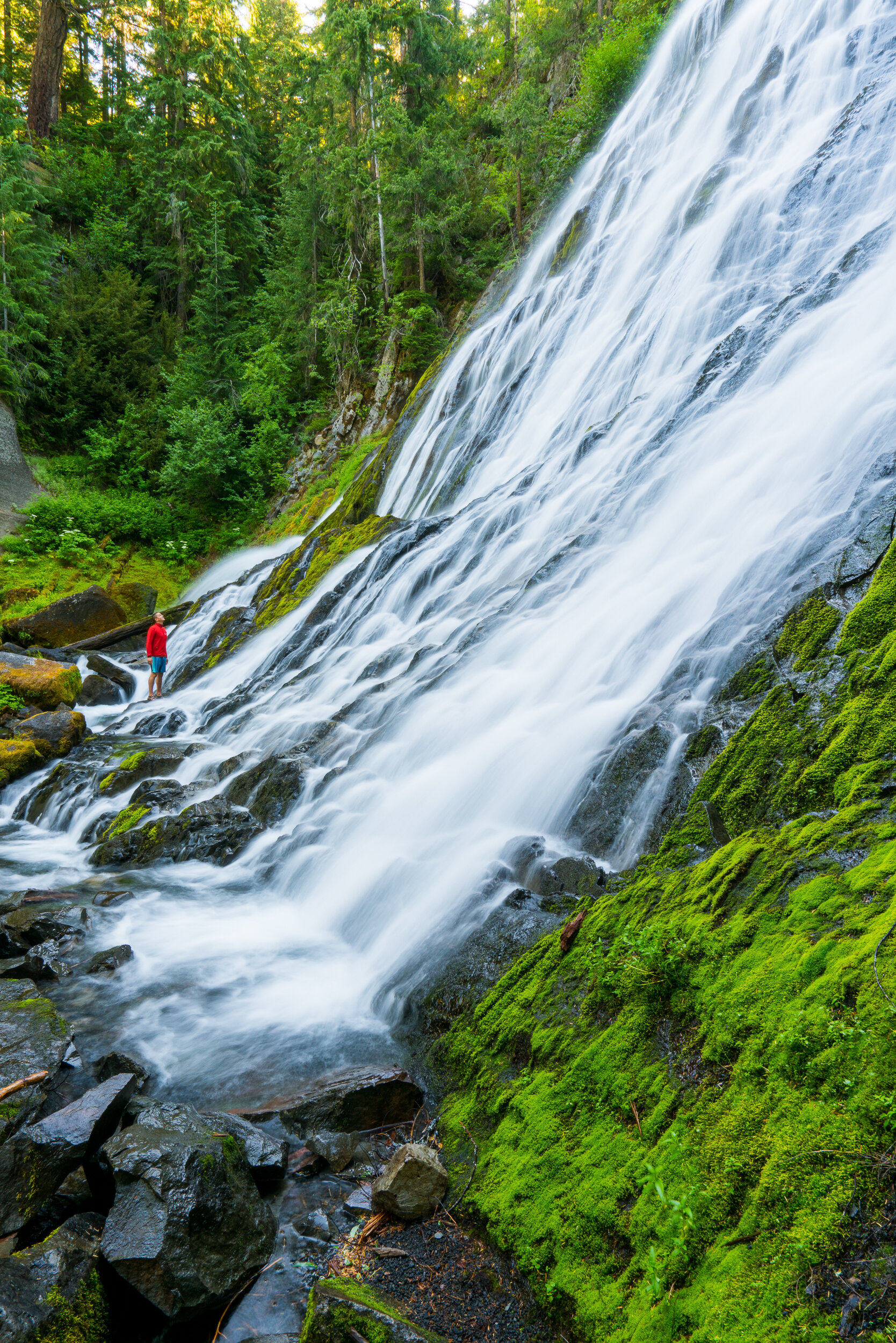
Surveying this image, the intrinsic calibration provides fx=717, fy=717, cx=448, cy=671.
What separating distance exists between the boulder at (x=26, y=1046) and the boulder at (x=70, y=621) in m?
13.1

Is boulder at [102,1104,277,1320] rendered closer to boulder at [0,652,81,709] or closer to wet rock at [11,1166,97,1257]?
wet rock at [11,1166,97,1257]

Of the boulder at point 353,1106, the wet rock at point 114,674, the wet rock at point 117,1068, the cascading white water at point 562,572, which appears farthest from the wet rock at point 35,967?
the wet rock at point 114,674

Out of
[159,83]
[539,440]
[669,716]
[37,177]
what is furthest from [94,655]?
[159,83]

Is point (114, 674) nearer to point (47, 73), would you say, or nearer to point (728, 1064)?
point (728, 1064)

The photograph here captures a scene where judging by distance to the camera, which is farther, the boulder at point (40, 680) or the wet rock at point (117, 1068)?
the boulder at point (40, 680)

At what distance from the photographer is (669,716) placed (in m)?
4.64

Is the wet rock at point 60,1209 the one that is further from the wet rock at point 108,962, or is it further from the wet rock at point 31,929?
the wet rock at point 31,929

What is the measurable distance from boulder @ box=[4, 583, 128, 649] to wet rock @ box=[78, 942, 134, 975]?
40.4ft

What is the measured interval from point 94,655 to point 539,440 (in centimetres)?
961

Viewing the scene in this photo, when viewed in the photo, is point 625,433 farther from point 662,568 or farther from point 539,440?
point 662,568

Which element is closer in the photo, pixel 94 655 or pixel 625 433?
pixel 625 433

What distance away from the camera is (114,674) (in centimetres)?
1377

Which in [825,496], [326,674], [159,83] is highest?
[159,83]

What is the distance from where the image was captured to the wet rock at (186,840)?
6.69m
